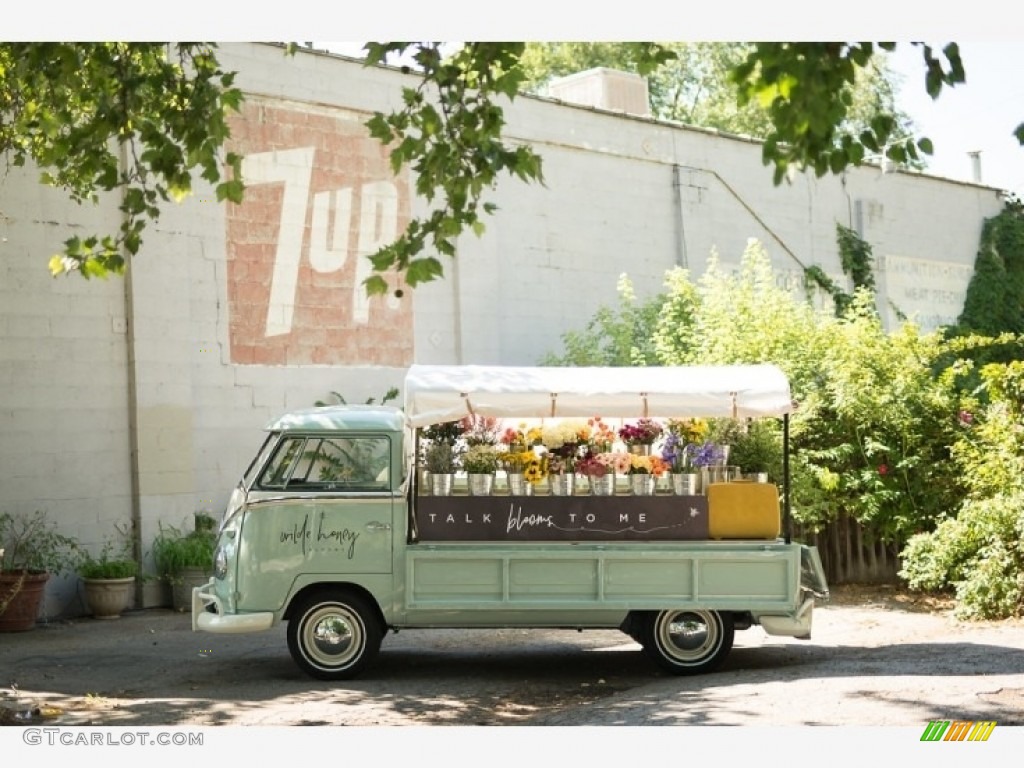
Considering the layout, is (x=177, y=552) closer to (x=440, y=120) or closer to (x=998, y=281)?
(x=440, y=120)

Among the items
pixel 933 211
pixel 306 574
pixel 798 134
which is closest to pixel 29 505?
pixel 306 574

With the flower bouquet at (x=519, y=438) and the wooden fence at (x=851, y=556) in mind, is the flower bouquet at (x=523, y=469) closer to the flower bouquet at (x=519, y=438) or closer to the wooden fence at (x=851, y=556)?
the flower bouquet at (x=519, y=438)

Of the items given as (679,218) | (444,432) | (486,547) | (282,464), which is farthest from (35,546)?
(679,218)

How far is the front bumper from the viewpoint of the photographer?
391 inches

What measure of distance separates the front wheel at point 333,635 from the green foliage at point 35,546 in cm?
476

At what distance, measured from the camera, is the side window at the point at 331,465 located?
10172mm

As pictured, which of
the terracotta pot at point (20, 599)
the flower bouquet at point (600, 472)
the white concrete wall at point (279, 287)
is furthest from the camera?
the white concrete wall at point (279, 287)

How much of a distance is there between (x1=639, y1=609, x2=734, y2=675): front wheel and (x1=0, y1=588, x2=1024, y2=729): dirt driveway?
204 mm

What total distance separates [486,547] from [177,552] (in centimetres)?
588

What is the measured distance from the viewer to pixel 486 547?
33.1 feet

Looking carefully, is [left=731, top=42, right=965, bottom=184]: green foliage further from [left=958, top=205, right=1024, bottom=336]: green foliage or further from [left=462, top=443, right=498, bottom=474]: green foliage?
[left=958, top=205, right=1024, bottom=336]: green foliage

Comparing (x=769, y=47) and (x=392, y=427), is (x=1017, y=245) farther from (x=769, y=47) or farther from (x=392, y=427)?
(x=769, y=47)

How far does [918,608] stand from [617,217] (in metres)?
8.54
